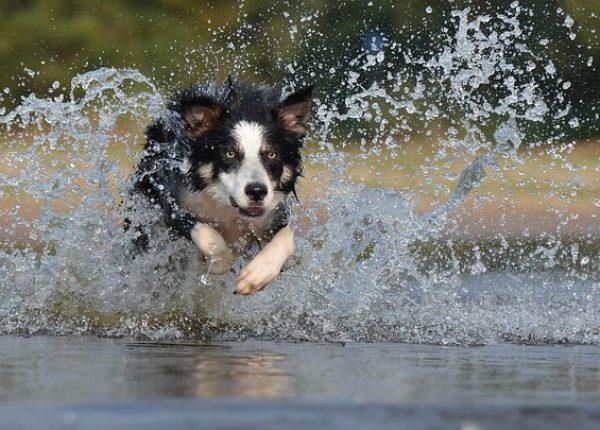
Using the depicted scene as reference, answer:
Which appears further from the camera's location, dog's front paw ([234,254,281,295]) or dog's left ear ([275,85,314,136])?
dog's left ear ([275,85,314,136])

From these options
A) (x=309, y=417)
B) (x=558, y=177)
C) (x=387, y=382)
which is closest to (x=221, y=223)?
(x=387, y=382)

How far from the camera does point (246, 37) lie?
22031 mm

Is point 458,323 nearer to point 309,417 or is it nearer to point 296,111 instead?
point 296,111

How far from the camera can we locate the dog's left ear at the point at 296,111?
7.19 metres

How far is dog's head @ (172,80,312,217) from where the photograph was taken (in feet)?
22.4

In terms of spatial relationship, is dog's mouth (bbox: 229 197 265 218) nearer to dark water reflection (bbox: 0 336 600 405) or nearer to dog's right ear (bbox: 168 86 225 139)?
dog's right ear (bbox: 168 86 225 139)

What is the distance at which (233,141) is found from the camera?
22.8 ft

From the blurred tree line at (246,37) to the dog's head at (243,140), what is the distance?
1243cm

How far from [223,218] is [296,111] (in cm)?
74

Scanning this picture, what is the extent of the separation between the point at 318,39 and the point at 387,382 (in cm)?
1710

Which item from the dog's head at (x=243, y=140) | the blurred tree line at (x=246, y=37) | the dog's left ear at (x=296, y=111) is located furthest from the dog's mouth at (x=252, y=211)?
the blurred tree line at (x=246, y=37)

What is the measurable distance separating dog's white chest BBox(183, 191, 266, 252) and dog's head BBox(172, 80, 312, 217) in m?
0.08

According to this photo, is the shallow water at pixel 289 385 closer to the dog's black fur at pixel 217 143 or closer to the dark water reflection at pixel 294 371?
the dark water reflection at pixel 294 371

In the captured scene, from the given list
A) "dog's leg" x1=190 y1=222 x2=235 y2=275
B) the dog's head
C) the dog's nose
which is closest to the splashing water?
"dog's leg" x1=190 y1=222 x2=235 y2=275
